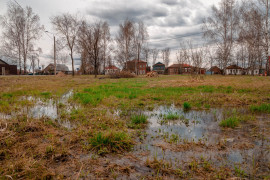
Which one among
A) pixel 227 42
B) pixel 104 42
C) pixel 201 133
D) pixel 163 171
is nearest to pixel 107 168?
pixel 163 171

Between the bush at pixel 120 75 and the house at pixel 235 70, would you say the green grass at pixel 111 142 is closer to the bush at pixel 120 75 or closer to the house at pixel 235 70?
the bush at pixel 120 75

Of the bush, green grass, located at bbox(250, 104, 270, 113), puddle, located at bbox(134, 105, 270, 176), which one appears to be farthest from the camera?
the bush

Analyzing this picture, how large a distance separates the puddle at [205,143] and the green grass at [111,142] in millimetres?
183

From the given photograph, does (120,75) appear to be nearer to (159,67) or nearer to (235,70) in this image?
(235,70)

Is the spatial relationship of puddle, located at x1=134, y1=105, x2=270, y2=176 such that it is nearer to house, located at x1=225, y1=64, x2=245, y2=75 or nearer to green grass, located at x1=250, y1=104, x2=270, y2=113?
green grass, located at x1=250, y1=104, x2=270, y2=113

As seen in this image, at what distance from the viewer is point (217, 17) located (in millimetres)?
27000

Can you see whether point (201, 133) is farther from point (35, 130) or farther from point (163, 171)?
point (35, 130)

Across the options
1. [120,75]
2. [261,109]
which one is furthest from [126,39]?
[261,109]

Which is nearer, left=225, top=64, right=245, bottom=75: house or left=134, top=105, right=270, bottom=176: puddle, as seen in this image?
left=134, top=105, right=270, bottom=176: puddle

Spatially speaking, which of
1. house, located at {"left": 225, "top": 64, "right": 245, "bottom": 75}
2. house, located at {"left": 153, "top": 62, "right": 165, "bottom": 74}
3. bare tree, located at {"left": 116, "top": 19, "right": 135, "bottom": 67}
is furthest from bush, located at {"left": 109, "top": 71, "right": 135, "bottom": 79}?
house, located at {"left": 153, "top": 62, "right": 165, "bottom": 74}

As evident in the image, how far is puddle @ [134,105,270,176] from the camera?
191 centimetres

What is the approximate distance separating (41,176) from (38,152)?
1.98 feet

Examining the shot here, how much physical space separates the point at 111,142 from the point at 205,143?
58.2 inches

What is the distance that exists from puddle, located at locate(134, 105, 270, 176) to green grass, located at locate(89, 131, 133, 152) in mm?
183
